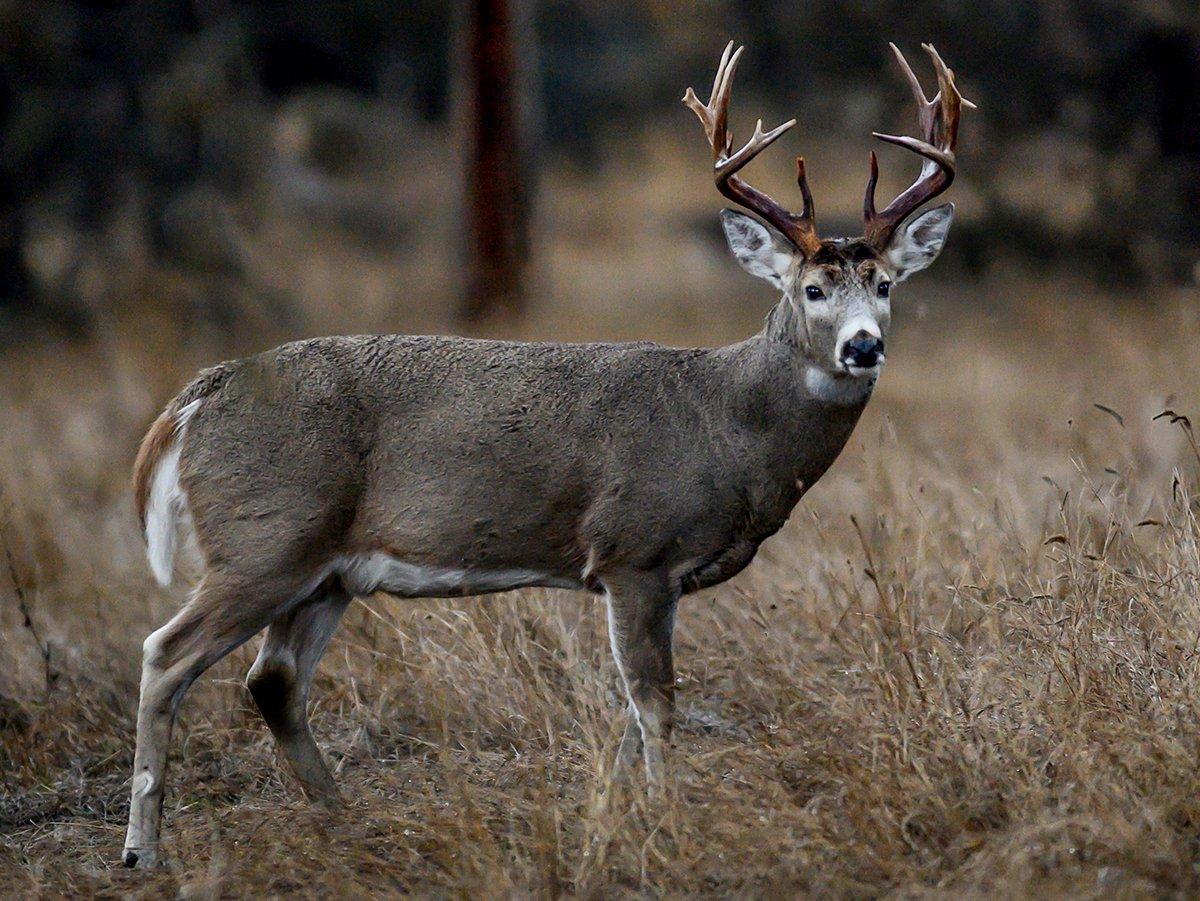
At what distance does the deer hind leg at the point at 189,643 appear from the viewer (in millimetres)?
5047

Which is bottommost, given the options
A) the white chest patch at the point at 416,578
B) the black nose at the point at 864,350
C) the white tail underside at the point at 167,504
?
the white chest patch at the point at 416,578

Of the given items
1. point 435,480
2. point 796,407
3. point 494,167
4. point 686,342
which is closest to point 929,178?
point 796,407

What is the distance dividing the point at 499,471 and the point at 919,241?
1.60 meters

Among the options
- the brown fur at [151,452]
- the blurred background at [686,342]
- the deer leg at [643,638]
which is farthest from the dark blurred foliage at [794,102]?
the deer leg at [643,638]

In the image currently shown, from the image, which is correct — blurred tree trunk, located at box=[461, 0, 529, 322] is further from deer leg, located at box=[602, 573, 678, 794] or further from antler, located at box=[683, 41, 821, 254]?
deer leg, located at box=[602, 573, 678, 794]

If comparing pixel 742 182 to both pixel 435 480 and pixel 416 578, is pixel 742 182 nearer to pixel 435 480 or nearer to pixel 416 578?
pixel 435 480

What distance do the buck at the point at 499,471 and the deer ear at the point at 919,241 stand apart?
0.05m

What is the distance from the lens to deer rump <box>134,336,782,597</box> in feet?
16.9

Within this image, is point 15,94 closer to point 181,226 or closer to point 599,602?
point 181,226

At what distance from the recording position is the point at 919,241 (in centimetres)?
561

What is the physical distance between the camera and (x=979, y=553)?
247 inches

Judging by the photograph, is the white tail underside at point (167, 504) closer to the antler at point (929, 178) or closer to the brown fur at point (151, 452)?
the brown fur at point (151, 452)

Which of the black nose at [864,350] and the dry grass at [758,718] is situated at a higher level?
the black nose at [864,350]

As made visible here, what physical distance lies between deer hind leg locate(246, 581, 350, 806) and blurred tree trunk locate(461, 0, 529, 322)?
27.1 feet
